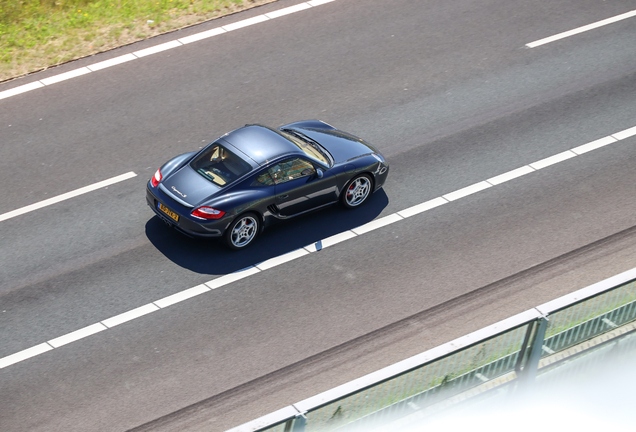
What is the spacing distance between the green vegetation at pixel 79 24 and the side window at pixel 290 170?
642cm

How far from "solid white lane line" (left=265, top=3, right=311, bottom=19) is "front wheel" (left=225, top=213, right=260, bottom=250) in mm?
7098

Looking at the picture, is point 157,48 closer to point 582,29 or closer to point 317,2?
point 317,2

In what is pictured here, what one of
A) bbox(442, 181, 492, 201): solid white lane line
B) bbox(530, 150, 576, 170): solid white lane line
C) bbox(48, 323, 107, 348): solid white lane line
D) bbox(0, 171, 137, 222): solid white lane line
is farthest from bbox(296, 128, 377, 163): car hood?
bbox(48, 323, 107, 348): solid white lane line

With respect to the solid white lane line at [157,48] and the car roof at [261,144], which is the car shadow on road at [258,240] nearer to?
the car roof at [261,144]

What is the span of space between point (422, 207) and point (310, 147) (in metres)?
1.97

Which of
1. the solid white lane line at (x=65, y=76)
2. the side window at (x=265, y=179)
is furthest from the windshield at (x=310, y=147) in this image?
the solid white lane line at (x=65, y=76)

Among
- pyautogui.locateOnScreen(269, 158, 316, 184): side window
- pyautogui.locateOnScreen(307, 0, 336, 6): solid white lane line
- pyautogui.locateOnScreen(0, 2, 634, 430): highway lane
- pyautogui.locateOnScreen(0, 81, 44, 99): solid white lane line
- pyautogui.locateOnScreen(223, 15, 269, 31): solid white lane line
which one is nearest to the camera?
pyautogui.locateOnScreen(0, 2, 634, 430): highway lane

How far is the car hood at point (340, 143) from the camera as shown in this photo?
12375 mm

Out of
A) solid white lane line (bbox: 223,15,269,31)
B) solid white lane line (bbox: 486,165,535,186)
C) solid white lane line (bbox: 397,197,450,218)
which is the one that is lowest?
solid white lane line (bbox: 397,197,450,218)

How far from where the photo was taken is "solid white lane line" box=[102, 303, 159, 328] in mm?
10383

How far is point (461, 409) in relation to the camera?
23.4 ft

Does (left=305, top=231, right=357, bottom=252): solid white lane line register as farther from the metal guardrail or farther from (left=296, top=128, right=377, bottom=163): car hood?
the metal guardrail

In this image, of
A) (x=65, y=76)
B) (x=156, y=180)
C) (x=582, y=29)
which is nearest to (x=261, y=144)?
(x=156, y=180)

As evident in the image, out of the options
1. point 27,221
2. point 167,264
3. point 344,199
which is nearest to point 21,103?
point 27,221
